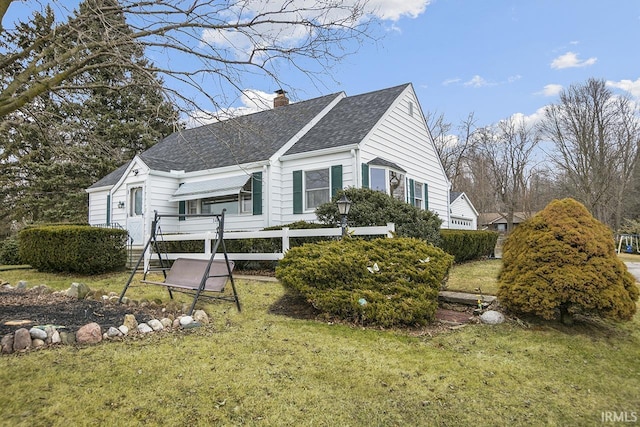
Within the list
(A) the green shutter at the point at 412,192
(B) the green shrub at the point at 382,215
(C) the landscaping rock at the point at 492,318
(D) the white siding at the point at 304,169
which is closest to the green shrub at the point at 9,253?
(D) the white siding at the point at 304,169

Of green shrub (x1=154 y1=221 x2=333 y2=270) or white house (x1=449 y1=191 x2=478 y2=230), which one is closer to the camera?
green shrub (x1=154 y1=221 x2=333 y2=270)

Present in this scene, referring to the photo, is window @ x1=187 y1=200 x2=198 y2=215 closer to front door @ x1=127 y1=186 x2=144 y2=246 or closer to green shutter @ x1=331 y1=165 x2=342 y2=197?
front door @ x1=127 y1=186 x2=144 y2=246

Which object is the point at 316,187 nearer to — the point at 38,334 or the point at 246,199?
the point at 246,199

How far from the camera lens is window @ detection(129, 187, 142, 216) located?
13.6 metres

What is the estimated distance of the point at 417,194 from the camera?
14195mm

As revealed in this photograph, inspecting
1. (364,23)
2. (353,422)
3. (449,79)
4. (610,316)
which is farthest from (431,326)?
(449,79)

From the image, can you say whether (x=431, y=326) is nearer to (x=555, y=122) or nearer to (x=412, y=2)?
(x=412, y=2)

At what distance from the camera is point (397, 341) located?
4.48 metres

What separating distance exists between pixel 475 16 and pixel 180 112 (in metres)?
8.41

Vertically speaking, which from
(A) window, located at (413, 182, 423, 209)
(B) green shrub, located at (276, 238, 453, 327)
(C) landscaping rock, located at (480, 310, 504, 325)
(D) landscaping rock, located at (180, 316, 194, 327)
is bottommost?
(C) landscaping rock, located at (480, 310, 504, 325)

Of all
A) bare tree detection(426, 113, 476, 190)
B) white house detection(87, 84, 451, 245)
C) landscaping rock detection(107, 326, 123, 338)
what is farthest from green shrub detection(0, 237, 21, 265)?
bare tree detection(426, 113, 476, 190)

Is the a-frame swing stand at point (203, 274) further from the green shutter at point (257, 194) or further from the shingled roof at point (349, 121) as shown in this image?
the shingled roof at point (349, 121)

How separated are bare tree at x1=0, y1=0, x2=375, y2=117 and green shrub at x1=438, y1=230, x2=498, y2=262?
6.64 metres

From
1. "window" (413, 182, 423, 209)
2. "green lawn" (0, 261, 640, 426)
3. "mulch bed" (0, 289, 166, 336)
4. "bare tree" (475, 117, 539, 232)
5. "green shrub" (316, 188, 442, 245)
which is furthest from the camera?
"bare tree" (475, 117, 539, 232)
